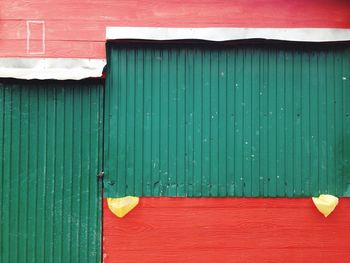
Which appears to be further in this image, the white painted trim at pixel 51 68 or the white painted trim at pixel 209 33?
the white painted trim at pixel 209 33

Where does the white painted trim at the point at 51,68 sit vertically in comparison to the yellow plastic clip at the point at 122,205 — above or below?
above

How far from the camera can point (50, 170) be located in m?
4.25

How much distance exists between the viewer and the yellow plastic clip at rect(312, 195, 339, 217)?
4242 millimetres

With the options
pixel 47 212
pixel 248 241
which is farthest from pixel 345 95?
pixel 47 212

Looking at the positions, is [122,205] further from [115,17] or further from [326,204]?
[326,204]

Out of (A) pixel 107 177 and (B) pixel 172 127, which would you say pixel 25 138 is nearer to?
(A) pixel 107 177

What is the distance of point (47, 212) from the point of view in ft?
13.9

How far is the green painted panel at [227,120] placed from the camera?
426cm

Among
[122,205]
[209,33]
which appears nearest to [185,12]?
[209,33]

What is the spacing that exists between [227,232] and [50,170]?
1742mm

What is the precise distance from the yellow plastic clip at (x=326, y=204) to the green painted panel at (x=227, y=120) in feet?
0.27

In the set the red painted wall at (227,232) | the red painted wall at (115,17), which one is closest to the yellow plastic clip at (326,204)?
the red painted wall at (227,232)

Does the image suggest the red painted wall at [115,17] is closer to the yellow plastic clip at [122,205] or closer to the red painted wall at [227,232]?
the yellow plastic clip at [122,205]

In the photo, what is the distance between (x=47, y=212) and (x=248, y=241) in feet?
6.19
